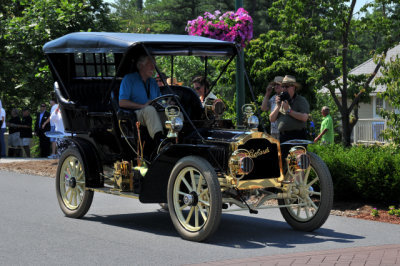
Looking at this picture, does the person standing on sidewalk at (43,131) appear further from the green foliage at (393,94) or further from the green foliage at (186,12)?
the green foliage at (186,12)

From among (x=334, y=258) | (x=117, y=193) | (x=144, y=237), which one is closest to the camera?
(x=334, y=258)

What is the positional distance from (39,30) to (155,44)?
1382cm

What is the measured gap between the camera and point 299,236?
882 centimetres

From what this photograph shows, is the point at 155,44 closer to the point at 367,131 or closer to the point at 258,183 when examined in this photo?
the point at 258,183

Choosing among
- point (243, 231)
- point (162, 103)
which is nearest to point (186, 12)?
point (162, 103)

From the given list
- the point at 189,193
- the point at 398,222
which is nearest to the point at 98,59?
the point at 189,193

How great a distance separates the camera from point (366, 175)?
10852 millimetres

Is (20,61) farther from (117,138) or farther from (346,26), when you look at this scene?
(117,138)

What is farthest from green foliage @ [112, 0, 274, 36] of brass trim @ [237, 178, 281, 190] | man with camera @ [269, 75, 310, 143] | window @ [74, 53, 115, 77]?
brass trim @ [237, 178, 281, 190]

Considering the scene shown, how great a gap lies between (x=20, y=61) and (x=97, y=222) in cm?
1623

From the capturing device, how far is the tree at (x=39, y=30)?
22188 millimetres

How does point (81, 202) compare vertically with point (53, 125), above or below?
below

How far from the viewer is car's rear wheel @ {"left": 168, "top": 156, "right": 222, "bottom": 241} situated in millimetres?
8039

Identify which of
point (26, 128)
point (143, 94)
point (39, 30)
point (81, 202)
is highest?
point (39, 30)
